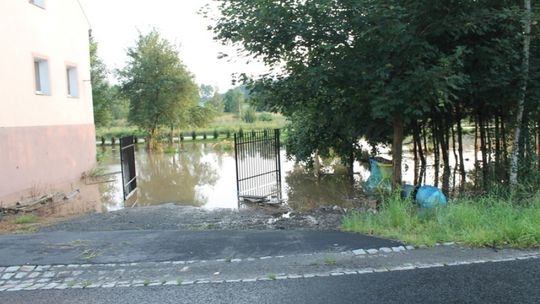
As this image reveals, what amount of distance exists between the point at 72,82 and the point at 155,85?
14513 mm

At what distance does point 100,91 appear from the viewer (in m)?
32.3

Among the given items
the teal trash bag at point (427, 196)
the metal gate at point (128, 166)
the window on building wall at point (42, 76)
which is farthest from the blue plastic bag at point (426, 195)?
the window on building wall at point (42, 76)

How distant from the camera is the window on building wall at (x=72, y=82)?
17.0 meters

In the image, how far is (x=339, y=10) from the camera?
7648 millimetres

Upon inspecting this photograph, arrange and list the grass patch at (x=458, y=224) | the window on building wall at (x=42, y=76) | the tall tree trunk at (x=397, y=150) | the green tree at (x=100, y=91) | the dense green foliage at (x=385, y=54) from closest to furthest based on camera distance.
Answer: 1. the grass patch at (x=458, y=224)
2. the dense green foliage at (x=385, y=54)
3. the tall tree trunk at (x=397, y=150)
4. the window on building wall at (x=42, y=76)
5. the green tree at (x=100, y=91)

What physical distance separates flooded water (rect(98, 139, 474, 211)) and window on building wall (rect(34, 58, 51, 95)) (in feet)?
12.6

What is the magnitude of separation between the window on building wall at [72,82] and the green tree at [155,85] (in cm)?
1443

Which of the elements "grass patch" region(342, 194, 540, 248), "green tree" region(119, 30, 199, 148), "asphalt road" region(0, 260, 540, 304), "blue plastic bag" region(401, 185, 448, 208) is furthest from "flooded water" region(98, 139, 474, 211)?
"green tree" region(119, 30, 199, 148)

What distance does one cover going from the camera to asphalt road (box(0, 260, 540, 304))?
400cm

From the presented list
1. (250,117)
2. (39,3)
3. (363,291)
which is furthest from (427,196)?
(250,117)

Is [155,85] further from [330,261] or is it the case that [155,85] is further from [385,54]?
[330,261]

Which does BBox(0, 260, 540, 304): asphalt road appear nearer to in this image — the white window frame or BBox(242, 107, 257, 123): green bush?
the white window frame

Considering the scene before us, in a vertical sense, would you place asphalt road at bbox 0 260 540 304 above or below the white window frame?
below

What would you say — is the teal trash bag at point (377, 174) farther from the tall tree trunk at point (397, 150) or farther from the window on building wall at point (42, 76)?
the window on building wall at point (42, 76)
